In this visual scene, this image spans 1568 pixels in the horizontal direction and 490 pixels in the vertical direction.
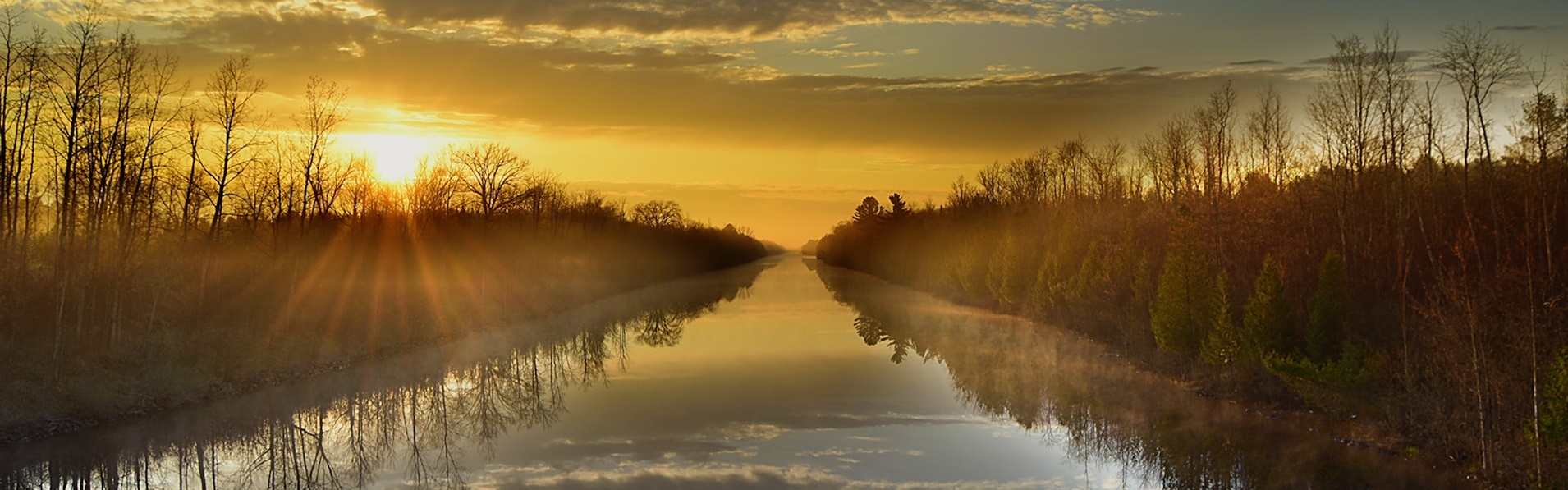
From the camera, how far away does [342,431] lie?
580 inches

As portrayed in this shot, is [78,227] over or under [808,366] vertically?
over

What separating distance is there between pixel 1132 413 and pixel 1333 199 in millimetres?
11059

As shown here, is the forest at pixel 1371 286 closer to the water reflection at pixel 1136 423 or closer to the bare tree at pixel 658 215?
the water reflection at pixel 1136 423

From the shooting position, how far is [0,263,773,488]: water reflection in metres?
11.8

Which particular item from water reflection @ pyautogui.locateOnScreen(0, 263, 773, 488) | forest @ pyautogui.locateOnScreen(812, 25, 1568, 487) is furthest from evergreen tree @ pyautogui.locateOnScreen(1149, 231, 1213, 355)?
water reflection @ pyautogui.locateOnScreen(0, 263, 773, 488)

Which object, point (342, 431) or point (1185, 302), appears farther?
point (1185, 302)

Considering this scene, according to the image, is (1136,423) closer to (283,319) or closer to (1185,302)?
(1185,302)

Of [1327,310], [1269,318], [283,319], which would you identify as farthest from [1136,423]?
[283,319]

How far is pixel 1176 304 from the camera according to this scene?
18531 mm

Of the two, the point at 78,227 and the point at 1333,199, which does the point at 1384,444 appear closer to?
the point at 1333,199

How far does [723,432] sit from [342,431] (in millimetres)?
5644

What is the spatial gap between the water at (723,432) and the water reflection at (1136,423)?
0.16 feet

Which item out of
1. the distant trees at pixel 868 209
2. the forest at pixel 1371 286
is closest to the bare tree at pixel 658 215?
the distant trees at pixel 868 209

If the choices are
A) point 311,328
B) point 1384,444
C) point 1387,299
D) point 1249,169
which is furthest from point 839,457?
point 1249,169
